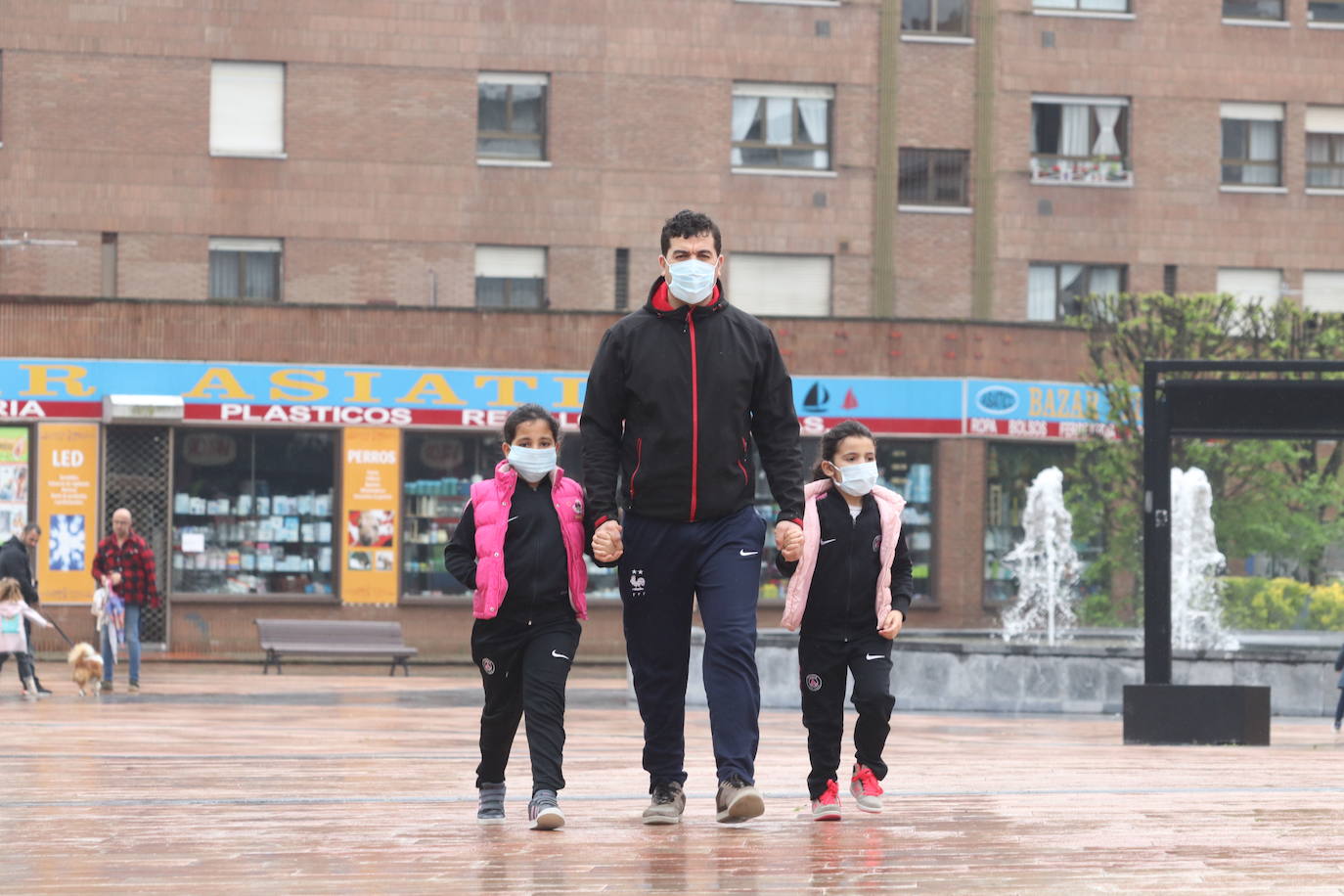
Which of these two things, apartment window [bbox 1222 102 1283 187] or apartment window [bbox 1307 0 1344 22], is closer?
apartment window [bbox 1222 102 1283 187]

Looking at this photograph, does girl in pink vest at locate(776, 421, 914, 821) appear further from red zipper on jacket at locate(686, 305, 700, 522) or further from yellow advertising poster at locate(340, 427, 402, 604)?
yellow advertising poster at locate(340, 427, 402, 604)

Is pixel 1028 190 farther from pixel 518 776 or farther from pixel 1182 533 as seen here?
pixel 518 776

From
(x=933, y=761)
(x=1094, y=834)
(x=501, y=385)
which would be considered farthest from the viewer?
(x=501, y=385)

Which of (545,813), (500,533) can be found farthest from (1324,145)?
(545,813)

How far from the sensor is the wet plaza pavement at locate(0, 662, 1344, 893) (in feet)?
21.0

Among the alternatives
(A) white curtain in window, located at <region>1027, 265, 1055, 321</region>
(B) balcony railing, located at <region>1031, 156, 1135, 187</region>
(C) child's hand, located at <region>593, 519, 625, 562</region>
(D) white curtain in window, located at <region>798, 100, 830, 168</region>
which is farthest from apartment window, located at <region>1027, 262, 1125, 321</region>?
(C) child's hand, located at <region>593, 519, 625, 562</region>

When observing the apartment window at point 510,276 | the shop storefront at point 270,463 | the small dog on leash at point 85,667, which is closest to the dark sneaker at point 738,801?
the small dog on leash at point 85,667

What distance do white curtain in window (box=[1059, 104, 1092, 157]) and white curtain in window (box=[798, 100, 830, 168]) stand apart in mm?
3967

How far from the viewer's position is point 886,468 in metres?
35.1

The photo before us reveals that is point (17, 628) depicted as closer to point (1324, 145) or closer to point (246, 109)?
point (246, 109)

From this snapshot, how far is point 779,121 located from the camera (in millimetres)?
36219

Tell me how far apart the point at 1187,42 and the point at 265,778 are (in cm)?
3043

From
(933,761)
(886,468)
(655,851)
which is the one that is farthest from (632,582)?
(886,468)

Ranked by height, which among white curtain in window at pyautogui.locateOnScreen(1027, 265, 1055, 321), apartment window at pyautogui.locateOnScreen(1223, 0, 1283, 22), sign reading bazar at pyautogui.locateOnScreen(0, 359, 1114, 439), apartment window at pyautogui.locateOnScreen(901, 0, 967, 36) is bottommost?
sign reading bazar at pyautogui.locateOnScreen(0, 359, 1114, 439)
